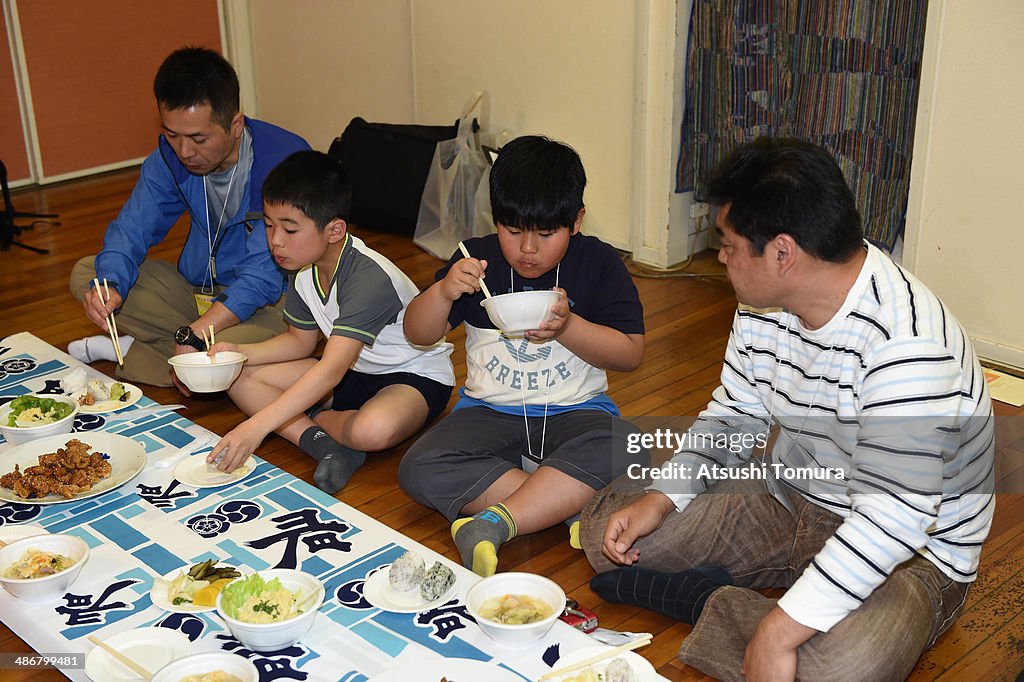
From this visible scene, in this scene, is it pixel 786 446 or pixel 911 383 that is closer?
pixel 911 383

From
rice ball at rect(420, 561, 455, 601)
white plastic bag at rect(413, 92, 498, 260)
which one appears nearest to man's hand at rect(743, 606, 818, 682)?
rice ball at rect(420, 561, 455, 601)

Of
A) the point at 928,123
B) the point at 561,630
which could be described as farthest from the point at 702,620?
the point at 928,123

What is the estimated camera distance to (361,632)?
5.66 ft

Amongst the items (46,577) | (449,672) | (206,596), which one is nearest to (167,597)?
(206,596)

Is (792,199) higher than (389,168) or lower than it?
higher

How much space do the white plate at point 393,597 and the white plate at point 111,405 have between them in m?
1.04

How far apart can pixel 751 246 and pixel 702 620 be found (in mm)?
635

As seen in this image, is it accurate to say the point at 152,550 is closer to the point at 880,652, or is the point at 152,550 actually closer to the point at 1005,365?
the point at 880,652

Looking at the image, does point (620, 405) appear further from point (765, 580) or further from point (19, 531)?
point (19, 531)

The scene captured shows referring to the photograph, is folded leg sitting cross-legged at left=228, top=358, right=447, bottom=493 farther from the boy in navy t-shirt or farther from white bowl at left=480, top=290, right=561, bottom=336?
white bowl at left=480, top=290, right=561, bottom=336

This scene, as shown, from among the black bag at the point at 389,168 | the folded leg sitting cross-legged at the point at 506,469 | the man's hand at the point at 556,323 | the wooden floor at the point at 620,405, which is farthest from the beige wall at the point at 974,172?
the black bag at the point at 389,168

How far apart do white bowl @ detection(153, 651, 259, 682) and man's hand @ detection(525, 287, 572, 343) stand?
2.64 feet

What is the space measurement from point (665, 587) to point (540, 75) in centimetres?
253

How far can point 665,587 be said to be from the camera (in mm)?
1894
